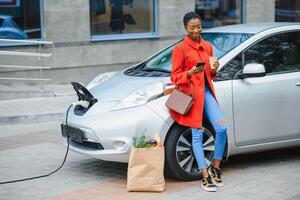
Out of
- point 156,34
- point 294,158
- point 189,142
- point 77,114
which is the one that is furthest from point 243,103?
point 156,34

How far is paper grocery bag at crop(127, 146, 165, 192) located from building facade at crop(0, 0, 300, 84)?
7.24 metres

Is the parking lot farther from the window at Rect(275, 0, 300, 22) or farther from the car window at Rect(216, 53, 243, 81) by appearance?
the window at Rect(275, 0, 300, 22)

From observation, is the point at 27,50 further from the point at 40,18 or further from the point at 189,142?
the point at 189,142

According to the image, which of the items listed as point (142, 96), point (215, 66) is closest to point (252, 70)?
point (215, 66)

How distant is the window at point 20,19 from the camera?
1326 cm

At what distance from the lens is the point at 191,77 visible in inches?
249

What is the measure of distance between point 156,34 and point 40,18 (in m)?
2.89

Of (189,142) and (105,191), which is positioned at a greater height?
(189,142)

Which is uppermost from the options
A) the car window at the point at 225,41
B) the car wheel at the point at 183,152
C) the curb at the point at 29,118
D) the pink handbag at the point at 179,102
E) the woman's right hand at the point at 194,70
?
the car window at the point at 225,41

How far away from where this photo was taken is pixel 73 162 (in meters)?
7.80

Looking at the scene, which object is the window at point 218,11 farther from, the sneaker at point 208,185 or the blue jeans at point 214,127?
the sneaker at point 208,185

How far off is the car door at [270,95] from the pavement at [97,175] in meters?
0.44

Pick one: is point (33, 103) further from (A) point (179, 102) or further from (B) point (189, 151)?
(A) point (179, 102)

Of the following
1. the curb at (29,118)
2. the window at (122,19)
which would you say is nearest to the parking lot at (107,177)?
the curb at (29,118)
